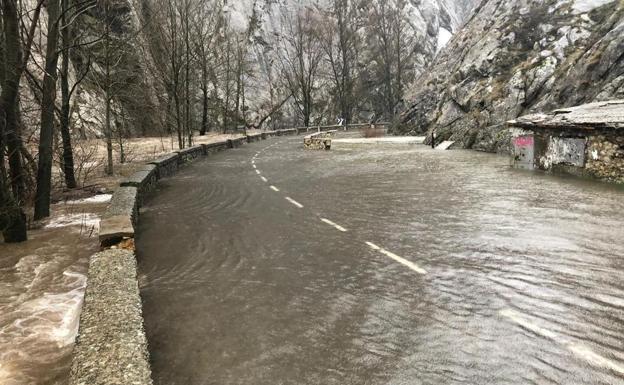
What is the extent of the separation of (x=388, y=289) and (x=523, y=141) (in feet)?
50.8

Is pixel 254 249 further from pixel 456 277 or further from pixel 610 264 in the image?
pixel 610 264

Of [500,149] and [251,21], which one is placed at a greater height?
[251,21]

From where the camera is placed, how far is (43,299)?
22.9 feet

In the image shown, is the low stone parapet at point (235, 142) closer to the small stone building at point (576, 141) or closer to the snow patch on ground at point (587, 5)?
the small stone building at point (576, 141)

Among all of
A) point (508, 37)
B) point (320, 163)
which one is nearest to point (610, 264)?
point (320, 163)

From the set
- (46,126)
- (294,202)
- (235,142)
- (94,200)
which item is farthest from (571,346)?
(235,142)

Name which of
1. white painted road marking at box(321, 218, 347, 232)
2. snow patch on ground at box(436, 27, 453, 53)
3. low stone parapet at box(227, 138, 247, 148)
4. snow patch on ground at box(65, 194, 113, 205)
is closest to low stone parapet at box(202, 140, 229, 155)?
low stone parapet at box(227, 138, 247, 148)

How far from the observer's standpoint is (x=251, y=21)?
75.4 m

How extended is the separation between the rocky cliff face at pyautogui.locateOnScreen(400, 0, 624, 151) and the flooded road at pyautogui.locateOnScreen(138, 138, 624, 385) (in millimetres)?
14137

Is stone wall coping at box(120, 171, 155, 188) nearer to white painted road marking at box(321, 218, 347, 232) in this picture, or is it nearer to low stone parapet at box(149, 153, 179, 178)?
low stone parapet at box(149, 153, 179, 178)

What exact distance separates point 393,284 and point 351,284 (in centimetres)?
56

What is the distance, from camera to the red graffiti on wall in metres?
19.8

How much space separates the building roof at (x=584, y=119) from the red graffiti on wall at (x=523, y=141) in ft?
1.45

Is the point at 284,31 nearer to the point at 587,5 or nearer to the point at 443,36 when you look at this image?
the point at 443,36
